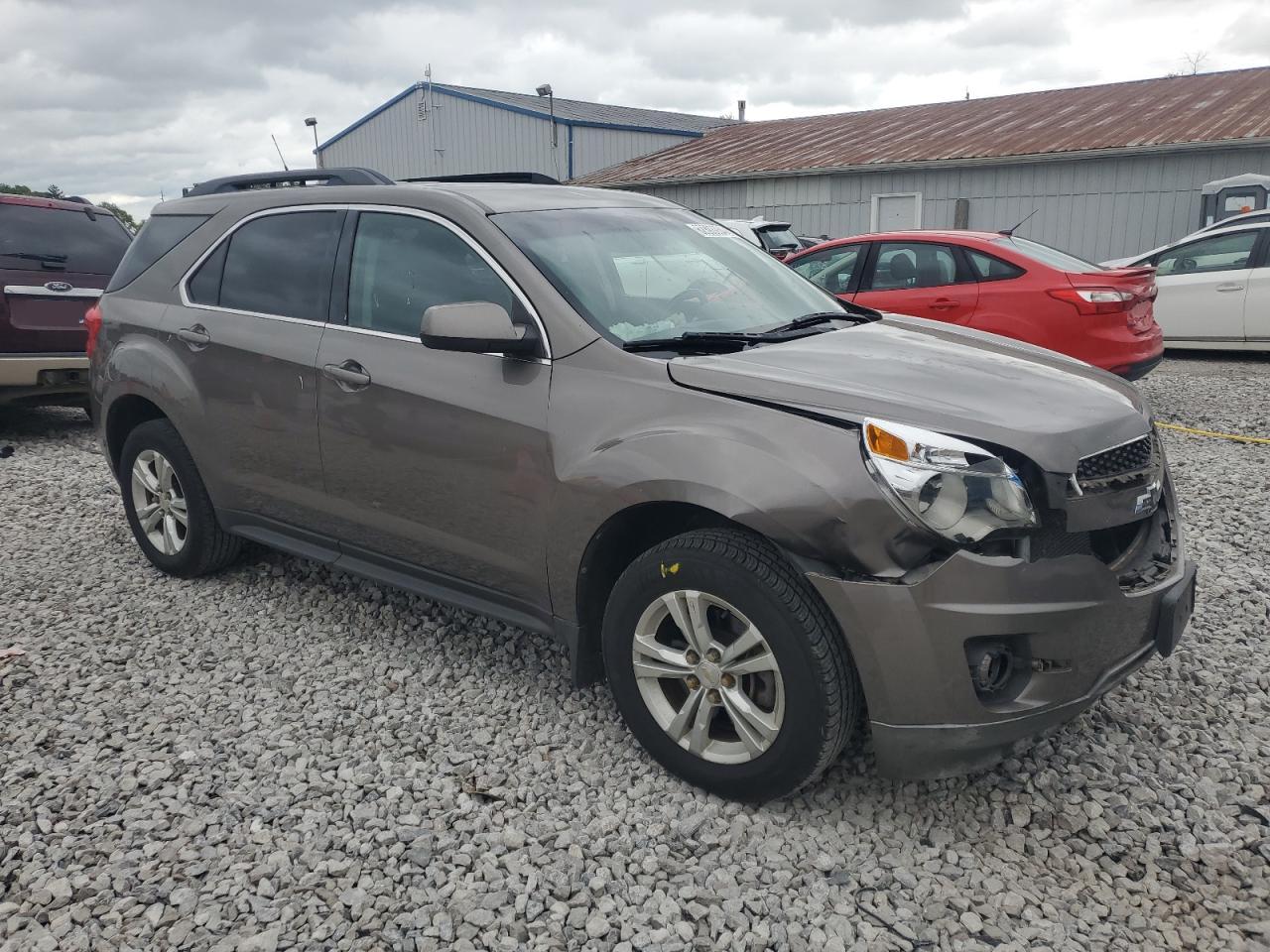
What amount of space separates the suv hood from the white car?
9001 millimetres

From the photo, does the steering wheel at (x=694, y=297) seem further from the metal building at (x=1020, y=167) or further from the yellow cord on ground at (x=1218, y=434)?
the metal building at (x=1020, y=167)

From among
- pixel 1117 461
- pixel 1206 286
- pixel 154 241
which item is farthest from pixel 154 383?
pixel 1206 286

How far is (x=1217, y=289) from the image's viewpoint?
10875 millimetres

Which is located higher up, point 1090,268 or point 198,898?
point 1090,268

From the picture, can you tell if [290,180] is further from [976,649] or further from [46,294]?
[46,294]

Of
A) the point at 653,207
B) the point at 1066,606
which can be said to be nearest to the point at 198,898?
the point at 1066,606

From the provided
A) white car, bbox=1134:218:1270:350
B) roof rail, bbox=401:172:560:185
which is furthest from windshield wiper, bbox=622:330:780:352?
white car, bbox=1134:218:1270:350

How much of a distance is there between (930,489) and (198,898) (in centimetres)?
215

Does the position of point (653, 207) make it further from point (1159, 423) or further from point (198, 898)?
point (1159, 423)

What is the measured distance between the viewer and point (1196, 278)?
11.0m

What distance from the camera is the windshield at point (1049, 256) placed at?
311 inches

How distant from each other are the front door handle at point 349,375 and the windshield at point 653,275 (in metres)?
0.74

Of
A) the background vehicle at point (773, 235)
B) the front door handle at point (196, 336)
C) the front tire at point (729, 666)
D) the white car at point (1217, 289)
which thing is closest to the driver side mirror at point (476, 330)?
the front tire at point (729, 666)

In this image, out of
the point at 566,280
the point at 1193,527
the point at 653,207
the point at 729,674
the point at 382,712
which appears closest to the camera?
the point at 729,674
